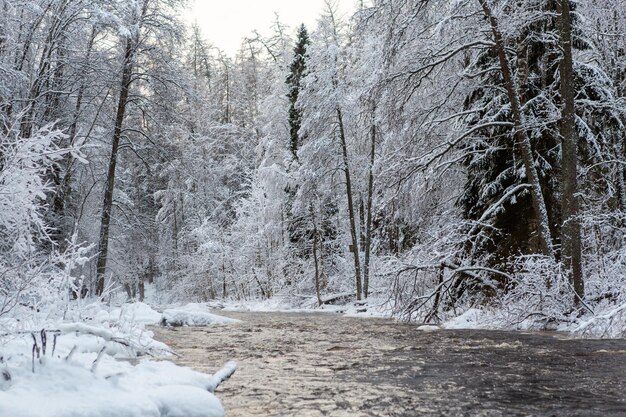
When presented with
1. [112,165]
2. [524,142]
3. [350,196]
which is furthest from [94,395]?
[350,196]

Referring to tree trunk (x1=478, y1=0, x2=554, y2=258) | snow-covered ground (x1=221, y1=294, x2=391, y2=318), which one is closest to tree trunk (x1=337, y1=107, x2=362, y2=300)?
snow-covered ground (x1=221, y1=294, x2=391, y2=318)

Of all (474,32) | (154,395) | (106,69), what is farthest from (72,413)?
(106,69)

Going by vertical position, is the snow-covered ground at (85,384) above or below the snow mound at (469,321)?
above

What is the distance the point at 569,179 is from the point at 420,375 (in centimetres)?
643

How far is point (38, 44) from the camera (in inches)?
468

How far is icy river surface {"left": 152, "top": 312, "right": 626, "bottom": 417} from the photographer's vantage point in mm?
3939

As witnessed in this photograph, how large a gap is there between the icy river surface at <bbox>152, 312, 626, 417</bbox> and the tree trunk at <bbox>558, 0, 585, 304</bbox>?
5.91 ft

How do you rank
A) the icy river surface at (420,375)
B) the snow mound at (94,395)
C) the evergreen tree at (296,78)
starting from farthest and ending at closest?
the evergreen tree at (296,78), the icy river surface at (420,375), the snow mound at (94,395)

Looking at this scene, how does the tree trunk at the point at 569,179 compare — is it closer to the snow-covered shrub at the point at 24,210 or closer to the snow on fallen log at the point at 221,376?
the snow on fallen log at the point at 221,376

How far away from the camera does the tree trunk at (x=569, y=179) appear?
379 inches

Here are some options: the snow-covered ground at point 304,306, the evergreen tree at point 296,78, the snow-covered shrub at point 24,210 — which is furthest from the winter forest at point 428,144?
the evergreen tree at point 296,78

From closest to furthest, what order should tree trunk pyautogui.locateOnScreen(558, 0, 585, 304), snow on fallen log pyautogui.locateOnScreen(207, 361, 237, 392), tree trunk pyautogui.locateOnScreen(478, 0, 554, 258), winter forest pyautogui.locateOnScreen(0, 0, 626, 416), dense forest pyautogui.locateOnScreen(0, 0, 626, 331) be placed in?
snow on fallen log pyautogui.locateOnScreen(207, 361, 237, 392) → winter forest pyautogui.locateOnScreen(0, 0, 626, 416) → tree trunk pyautogui.locateOnScreen(558, 0, 585, 304) → dense forest pyautogui.locateOnScreen(0, 0, 626, 331) → tree trunk pyautogui.locateOnScreen(478, 0, 554, 258)

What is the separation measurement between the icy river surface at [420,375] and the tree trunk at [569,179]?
5.91 ft

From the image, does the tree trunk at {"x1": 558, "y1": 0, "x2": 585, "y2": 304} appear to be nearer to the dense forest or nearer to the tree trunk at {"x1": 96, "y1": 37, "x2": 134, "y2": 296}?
the dense forest
